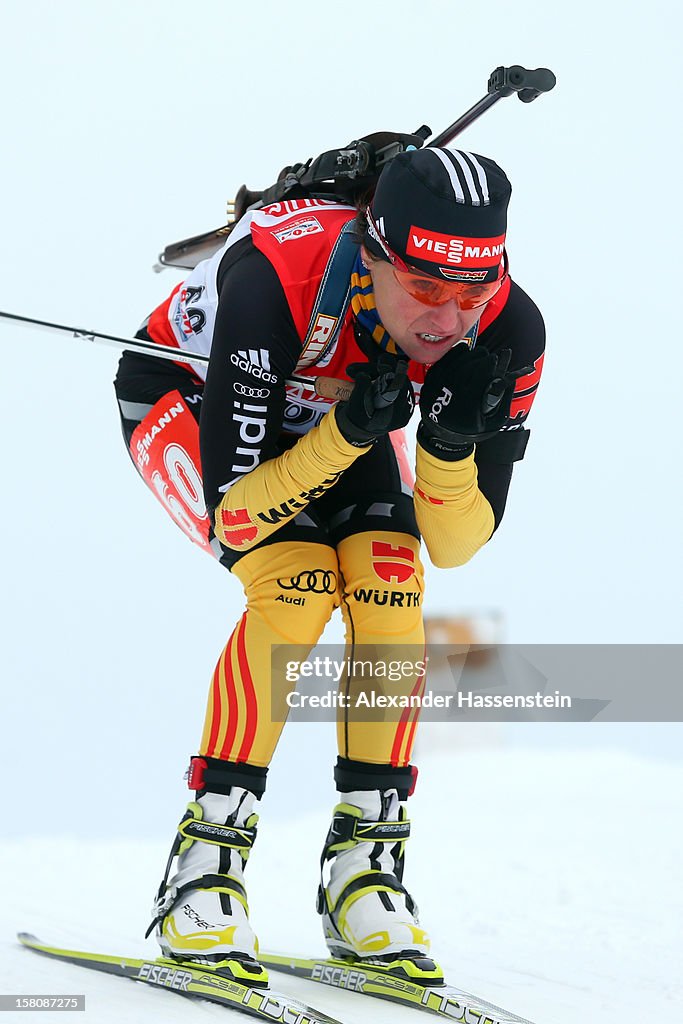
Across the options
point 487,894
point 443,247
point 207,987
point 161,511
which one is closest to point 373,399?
point 443,247

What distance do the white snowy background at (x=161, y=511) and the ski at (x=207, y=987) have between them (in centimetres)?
137

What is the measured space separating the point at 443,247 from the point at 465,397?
0.27m

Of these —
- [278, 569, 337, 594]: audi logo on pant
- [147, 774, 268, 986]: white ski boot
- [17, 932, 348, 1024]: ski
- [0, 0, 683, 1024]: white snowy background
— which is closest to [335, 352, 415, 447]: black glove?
[278, 569, 337, 594]: audi logo on pant

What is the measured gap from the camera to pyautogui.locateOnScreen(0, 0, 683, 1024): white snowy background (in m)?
4.58

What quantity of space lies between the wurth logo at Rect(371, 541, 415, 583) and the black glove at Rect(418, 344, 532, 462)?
0.24 m

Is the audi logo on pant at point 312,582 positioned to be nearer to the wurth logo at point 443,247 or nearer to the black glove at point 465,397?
the black glove at point 465,397

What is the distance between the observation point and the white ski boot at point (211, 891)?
200cm

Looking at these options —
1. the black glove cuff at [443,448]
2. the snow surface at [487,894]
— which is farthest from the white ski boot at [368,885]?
the black glove cuff at [443,448]

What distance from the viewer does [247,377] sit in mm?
2029

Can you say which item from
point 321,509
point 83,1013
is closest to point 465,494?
point 321,509

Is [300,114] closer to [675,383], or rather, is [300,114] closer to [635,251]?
[635,251]

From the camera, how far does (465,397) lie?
79.3 inches

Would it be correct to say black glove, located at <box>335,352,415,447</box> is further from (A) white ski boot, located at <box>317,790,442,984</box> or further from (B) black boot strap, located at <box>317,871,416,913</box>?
(B) black boot strap, located at <box>317,871,416,913</box>

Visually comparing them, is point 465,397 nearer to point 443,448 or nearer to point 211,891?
point 443,448
